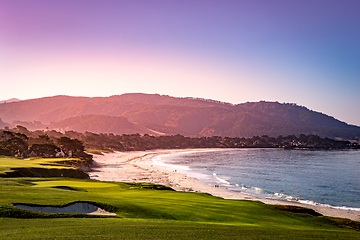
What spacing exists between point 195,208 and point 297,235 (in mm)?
6417

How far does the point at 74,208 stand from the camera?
13805 millimetres

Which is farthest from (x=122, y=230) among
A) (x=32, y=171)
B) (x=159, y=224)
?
(x=32, y=171)

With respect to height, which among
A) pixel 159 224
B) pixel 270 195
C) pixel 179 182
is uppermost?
pixel 159 224

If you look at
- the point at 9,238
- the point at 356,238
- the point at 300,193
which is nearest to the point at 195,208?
the point at 356,238

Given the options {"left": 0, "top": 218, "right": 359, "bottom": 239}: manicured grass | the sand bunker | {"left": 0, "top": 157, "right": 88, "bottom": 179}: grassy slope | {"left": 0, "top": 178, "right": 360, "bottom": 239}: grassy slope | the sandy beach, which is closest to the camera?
{"left": 0, "top": 218, "right": 359, "bottom": 239}: manicured grass

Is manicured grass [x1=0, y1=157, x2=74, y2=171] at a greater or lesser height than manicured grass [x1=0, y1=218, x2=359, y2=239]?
lesser

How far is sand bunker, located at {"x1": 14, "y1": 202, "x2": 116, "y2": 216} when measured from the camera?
1262 cm

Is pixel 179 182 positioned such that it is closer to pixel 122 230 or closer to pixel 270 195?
pixel 270 195

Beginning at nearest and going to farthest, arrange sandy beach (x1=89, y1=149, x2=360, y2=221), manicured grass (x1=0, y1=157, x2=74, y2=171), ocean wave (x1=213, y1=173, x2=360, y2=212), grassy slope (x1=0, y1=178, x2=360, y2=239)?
grassy slope (x1=0, y1=178, x2=360, y2=239) < sandy beach (x1=89, y1=149, x2=360, y2=221) < ocean wave (x1=213, y1=173, x2=360, y2=212) < manicured grass (x1=0, y1=157, x2=74, y2=171)

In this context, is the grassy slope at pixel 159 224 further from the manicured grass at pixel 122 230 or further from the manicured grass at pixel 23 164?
the manicured grass at pixel 23 164

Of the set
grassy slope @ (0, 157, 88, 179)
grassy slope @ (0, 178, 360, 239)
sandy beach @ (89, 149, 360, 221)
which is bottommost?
sandy beach @ (89, 149, 360, 221)

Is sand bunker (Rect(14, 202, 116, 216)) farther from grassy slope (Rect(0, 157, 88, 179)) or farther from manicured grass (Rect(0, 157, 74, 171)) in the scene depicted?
manicured grass (Rect(0, 157, 74, 171))

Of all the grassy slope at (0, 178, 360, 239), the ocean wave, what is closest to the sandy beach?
the ocean wave

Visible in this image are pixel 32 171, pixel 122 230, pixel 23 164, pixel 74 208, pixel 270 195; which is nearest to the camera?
pixel 122 230
